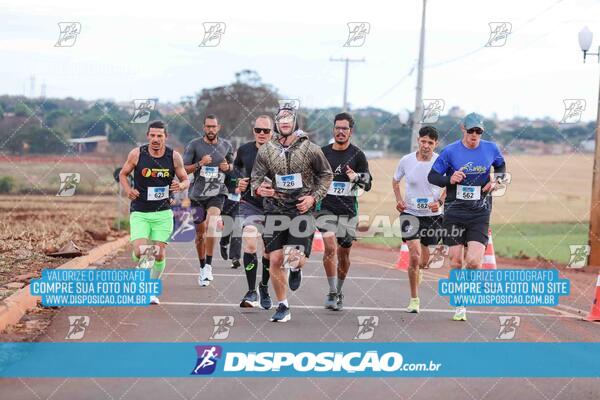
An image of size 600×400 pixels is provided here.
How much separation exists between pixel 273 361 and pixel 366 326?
9.93 ft

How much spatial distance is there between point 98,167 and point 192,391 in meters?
37.3

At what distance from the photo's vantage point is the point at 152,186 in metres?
13.5

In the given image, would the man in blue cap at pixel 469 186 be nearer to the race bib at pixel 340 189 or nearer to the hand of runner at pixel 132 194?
the race bib at pixel 340 189

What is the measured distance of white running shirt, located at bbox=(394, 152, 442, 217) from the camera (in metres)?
13.9

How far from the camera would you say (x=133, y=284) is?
45.1 feet

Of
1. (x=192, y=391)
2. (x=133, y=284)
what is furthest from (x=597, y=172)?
(x=192, y=391)

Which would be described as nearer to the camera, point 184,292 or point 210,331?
point 210,331

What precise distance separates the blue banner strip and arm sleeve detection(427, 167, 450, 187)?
2912 millimetres

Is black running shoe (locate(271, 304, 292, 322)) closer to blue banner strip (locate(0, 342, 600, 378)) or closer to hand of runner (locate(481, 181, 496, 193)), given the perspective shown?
blue banner strip (locate(0, 342, 600, 378))

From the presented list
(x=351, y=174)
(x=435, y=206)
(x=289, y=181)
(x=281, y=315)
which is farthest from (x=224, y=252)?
(x=289, y=181)

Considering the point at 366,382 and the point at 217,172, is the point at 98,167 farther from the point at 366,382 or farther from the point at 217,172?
the point at 366,382

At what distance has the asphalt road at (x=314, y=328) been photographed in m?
8.66
